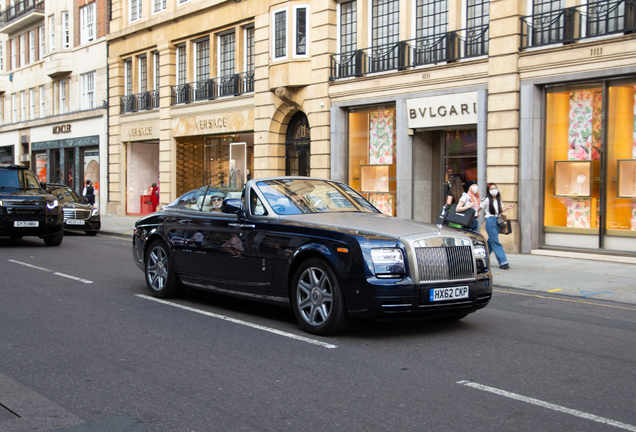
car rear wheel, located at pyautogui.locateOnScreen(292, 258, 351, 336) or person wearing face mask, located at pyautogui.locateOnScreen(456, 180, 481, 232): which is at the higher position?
person wearing face mask, located at pyautogui.locateOnScreen(456, 180, 481, 232)

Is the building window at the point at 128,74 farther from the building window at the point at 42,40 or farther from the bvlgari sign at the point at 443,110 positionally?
the bvlgari sign at the point at 443,110

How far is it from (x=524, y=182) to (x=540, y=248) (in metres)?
1.62

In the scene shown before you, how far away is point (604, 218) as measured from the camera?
584 inches

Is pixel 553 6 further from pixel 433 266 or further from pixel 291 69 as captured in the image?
pixel 433 266

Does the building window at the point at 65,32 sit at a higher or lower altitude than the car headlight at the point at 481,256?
higher

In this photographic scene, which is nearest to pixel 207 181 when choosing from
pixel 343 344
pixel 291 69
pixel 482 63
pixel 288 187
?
pixel 291 69

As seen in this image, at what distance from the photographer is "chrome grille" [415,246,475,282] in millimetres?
6402

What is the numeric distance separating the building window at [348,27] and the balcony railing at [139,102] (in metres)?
11.9

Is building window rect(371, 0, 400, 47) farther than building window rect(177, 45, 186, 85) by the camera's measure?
No

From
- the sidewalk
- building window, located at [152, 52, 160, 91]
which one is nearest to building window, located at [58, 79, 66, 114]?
building window, located at [152, 52, 160, 91]

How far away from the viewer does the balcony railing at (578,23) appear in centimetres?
1433

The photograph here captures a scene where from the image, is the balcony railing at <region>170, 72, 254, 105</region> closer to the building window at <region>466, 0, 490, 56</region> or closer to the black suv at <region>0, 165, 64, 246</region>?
the building window at <region>466, 0, 490, 56</region>

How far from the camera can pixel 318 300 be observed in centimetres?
668

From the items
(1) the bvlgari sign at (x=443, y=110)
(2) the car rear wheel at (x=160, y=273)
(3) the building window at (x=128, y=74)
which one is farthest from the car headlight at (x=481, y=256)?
(3) the building window at (x=128, y=74)
